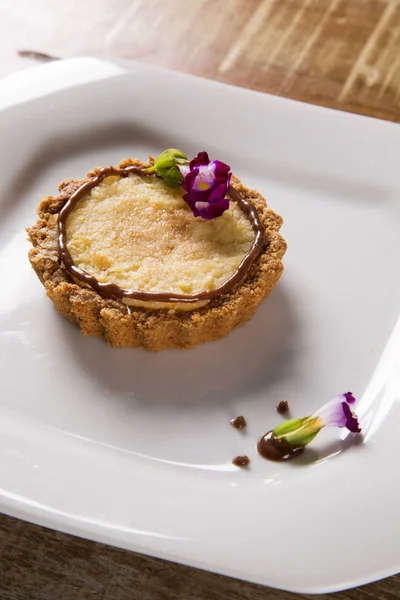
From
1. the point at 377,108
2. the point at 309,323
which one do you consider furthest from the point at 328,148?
the point at 309,323

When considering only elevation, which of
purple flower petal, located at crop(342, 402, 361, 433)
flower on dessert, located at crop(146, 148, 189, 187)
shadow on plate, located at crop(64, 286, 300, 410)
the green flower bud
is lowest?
shadow on plate, located at crop(64, 286, 300, 410)

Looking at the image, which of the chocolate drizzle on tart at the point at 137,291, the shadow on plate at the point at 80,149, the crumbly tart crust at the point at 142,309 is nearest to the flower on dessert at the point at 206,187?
the chocolate drizzle on tart at the point at 137,291

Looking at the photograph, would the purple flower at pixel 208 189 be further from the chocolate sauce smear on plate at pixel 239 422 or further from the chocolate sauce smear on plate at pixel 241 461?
the chocolate sauce smear on plate at pixel 241 461

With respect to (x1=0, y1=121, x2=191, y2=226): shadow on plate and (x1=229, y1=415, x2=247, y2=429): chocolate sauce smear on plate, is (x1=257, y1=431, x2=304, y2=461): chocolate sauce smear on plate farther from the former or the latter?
(x1=0, y1=121, x2=191, y2=226): shadow on plate

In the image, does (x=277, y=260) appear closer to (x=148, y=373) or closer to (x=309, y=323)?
(x=309, y=323)

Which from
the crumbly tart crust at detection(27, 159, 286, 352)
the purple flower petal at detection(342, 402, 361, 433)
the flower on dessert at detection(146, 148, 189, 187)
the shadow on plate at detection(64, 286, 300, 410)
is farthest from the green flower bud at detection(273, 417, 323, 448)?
the flower on dessert at detection(146, 148, 189, 187)

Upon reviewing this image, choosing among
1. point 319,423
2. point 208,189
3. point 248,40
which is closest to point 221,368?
point 319,423
